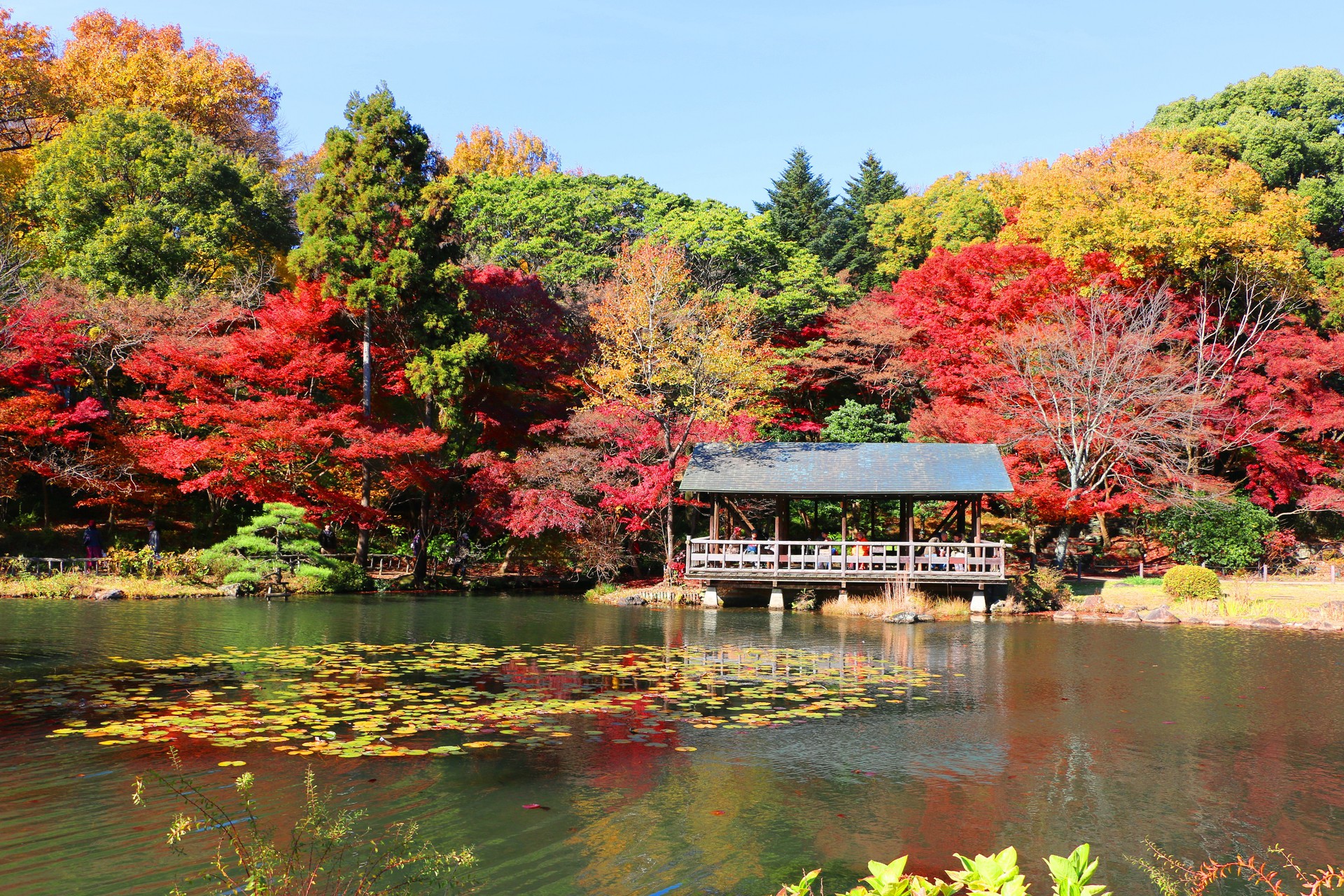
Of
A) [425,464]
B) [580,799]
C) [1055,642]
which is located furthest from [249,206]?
[580,799]

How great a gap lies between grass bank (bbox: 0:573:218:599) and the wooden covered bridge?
11.0 meters

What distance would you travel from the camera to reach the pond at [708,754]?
5676mm

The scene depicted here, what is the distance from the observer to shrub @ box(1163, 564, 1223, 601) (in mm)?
19547

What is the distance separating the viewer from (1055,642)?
15.4 m

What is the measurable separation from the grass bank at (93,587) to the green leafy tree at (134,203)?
29.8ft

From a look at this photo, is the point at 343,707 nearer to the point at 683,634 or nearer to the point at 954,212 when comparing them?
the point at 683,634

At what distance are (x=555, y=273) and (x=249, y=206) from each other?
9473 millimetres

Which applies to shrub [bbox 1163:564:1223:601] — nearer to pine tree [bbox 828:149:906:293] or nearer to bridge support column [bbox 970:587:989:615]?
bridge support column [bbox 970:587:989:615]

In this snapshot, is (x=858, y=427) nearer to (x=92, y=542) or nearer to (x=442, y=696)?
(x=442, y=696)

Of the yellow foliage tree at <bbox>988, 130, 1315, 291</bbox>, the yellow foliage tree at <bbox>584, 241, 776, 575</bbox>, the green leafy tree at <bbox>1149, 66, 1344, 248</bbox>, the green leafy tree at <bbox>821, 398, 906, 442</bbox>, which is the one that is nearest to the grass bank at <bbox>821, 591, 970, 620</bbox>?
the yellow foliage tree at <bbox>584, 241, 776, 575</bbox>

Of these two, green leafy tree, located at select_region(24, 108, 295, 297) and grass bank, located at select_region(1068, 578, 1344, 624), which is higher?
green leafy tree, located at select_region(24, 108, 295, 297)

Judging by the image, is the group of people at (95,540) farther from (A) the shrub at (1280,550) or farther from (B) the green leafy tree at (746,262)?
(A) the shrub at (1280,550)

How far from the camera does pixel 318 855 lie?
538 centimetres

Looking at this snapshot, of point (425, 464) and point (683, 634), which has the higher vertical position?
point (425, 464)
